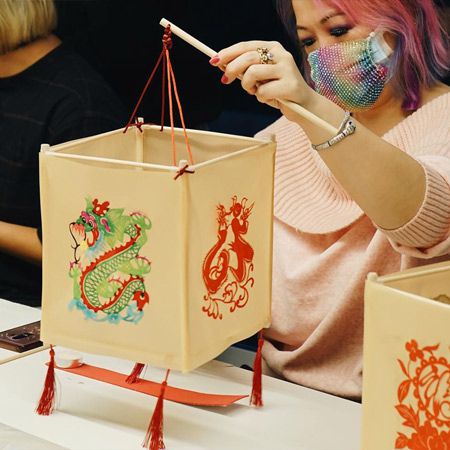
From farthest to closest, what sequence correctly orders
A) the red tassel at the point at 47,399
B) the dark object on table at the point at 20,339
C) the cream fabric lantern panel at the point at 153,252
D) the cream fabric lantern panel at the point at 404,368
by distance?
the dark object on table at the point at 20,339 → the red tassel at the point at 47,399 → the cream fabric lantern panel at the point at 153,252 → the cream fabric lantern panel at the point at 404,368

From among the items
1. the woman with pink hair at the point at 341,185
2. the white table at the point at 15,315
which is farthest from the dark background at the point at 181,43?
the white table at the point at 15,315

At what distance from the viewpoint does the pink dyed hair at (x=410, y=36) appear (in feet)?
5.20

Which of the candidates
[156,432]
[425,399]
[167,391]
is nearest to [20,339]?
[167,391]

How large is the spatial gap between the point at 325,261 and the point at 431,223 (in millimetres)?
279

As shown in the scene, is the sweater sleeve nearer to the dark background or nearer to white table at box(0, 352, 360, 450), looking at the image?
white table at box(0, 352, 360, 450)

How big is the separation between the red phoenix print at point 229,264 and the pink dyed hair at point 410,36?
1.61 feet

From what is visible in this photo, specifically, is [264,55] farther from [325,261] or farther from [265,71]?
[325,261]

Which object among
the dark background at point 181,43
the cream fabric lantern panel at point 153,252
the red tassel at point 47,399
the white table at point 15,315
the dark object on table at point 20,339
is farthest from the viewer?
the dark background at point 181,43

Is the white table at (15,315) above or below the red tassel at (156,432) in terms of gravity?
below

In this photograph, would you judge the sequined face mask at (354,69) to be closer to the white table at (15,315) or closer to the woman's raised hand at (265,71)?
the woman's raised hand at (265,71)

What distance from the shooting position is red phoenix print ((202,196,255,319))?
122 centimetres

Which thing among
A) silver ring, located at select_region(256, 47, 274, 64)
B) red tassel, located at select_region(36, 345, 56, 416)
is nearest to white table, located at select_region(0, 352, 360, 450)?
red tassel, located at select_region(36, 345, 56, 416)

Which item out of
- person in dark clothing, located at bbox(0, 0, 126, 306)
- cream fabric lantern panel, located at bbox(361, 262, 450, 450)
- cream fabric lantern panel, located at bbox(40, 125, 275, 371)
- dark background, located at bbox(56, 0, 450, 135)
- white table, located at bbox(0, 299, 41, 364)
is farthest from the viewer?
person in dark clothing, located at bbox(0, 0, 126, 306)

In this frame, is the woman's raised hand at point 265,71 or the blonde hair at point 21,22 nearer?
the woman's raised hand at point 265,71
